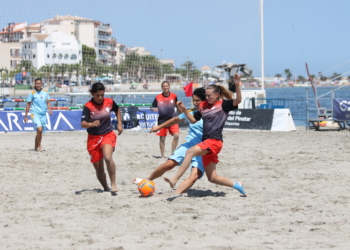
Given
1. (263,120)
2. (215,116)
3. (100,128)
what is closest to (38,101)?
(100,128)

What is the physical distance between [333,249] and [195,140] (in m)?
2.83

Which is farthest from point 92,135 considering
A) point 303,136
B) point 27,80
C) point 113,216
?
point 27,80

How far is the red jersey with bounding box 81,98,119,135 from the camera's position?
645 cm

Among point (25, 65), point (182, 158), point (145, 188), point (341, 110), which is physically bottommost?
point (145, 188)

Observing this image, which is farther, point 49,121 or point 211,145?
point 49,121

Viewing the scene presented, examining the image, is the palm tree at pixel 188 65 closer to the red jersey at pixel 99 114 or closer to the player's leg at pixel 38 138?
the player's leg at pixel 38 138

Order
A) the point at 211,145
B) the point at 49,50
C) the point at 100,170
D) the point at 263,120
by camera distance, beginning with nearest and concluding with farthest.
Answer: the point at 211,145 → the point at 100,170 → the point at 263,120 → the point at 49,50

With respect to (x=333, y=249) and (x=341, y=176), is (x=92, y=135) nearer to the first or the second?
(x=333, y=249)

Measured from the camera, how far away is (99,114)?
6504mm

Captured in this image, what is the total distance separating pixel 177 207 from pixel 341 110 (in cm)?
1310

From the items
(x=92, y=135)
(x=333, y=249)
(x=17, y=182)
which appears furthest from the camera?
(x=17, y=182)

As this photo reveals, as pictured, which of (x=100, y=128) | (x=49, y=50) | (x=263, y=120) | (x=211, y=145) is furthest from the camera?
(x=49, y=50)

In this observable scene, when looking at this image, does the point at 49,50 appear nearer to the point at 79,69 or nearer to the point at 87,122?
the point at 79,69

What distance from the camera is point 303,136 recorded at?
15305mm
